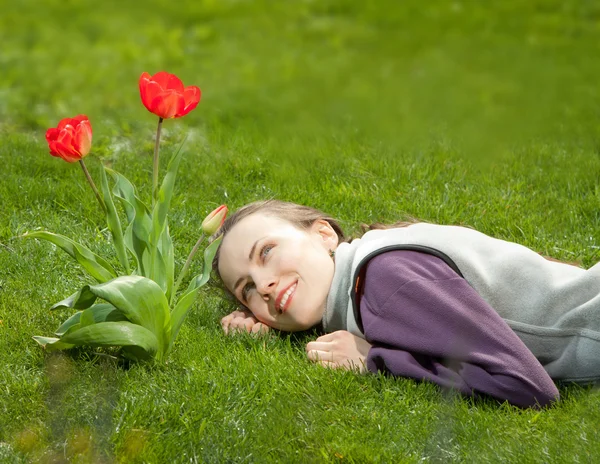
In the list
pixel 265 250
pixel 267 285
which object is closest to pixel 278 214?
pixel 265 250

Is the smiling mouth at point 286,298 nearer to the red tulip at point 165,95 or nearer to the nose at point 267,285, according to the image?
the nose at point 267,285

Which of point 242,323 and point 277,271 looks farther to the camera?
point 242,323

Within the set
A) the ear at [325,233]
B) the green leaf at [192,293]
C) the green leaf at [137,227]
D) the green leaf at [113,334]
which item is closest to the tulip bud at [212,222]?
the green leaf at [192,293]

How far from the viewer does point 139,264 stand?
10.0 feet

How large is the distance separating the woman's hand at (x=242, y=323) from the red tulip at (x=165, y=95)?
913 millimetres

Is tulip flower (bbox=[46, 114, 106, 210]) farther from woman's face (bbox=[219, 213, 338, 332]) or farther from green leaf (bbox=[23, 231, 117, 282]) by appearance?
woman's face (bbox=[219, 213, 338, 332])

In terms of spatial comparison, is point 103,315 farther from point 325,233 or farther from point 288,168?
point 288,168

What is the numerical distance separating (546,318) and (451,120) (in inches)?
82.6

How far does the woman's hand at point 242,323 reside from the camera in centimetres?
340

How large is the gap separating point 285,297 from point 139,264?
0.54m

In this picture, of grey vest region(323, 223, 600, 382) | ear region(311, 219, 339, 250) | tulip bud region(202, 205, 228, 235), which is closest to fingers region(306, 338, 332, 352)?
grey vest region(323, 223, 600, 382)

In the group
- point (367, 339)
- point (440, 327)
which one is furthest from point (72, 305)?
point (440, 327)

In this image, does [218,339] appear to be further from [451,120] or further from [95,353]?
[451,120]

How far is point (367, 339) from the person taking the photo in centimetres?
309
